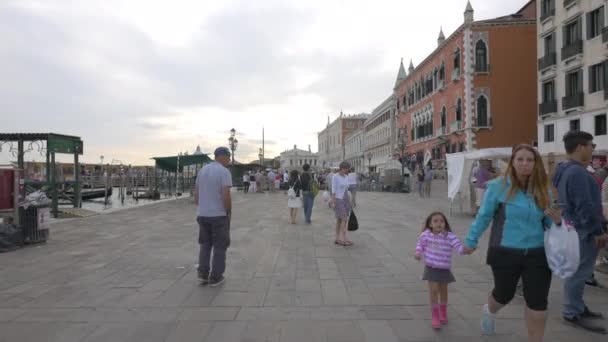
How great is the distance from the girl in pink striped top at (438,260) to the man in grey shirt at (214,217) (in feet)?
8.39

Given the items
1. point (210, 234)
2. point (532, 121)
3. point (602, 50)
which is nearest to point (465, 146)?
point (532, 121)

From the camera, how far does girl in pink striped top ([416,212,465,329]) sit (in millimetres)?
4211

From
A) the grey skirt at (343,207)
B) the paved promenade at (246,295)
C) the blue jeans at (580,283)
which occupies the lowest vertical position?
the paved promenade at (246,295)

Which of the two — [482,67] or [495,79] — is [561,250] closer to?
[482,67]

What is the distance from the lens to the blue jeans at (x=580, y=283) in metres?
4.19

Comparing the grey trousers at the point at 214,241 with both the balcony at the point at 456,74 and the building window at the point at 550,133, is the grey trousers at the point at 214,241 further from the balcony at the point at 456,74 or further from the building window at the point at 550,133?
the balcony at the point at 456,74

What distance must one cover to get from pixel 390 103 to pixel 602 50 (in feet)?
148

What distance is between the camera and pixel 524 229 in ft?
10.8

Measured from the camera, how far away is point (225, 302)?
503 centimetres

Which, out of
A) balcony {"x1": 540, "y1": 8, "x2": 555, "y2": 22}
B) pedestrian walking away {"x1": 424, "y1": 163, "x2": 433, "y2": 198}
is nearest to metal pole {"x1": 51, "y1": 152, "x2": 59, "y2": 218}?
pedestrian walking away {"x1": 424, "y1": 163, "x2": 433, "y2": 198}

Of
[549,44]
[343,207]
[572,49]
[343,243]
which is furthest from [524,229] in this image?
[549,44]

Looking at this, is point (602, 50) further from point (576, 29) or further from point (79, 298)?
point (79, 298)

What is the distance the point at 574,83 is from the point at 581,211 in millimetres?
28560

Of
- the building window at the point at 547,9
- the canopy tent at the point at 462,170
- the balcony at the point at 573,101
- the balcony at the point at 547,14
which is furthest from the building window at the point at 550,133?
the canopy tent at the point at 462,170
